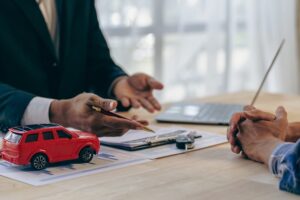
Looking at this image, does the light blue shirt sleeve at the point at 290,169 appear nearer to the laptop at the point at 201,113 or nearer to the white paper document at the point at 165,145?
the white paper document at the point at 165,145

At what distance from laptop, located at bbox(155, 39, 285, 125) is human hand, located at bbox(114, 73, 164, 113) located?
0.05 metres

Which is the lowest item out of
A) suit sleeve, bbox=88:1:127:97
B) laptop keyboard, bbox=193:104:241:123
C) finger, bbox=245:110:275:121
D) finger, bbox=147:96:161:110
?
laptop keyboard, bbox=193:104:241:123

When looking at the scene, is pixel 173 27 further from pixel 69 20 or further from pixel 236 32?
pixel 69 20

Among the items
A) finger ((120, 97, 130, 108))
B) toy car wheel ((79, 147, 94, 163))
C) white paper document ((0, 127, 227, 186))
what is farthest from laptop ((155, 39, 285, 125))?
toy car wheel ((79, 147, 94, 163))

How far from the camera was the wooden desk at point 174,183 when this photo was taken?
110 centimetres

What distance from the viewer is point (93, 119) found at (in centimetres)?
142

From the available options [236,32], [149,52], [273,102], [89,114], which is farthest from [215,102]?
[236,32]

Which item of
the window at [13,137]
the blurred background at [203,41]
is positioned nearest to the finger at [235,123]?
the window at [13,137]

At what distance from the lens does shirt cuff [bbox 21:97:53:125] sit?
1.52 metres

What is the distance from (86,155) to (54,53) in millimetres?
754

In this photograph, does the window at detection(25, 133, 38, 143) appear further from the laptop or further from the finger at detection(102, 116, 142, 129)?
the laptop

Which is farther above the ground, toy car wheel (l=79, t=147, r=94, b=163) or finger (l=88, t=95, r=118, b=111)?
finger (l=88, t=95, r=118, b=111)

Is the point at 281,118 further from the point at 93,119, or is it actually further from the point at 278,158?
the point at 93,119

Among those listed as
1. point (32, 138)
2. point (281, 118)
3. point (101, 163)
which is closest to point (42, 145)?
point (32, 138)
